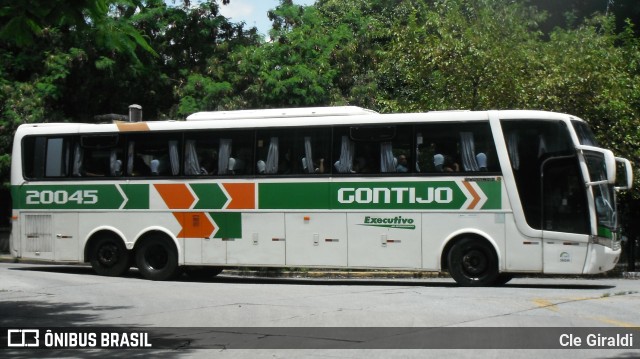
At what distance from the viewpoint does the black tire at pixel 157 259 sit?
69.8 feet

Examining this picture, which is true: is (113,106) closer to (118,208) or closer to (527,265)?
(118,208)

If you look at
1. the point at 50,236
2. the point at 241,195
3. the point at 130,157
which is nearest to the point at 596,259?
the point at 241,195

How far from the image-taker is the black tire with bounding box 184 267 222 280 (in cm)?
2270

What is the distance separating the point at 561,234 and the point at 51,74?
17.9 m

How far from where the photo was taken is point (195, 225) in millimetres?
21141

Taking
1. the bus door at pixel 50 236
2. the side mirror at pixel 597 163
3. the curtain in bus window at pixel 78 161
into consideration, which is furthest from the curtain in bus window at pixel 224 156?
the side mirror at pixel 597 163

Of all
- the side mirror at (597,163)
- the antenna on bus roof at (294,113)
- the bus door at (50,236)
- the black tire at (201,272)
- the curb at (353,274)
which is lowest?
the curb at (353,274)

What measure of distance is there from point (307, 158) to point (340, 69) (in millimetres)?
13595

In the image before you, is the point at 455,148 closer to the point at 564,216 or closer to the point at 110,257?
the point at 564,216

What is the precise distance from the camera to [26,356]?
32.2 ft

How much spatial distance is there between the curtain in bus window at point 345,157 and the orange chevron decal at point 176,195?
3.28 meters

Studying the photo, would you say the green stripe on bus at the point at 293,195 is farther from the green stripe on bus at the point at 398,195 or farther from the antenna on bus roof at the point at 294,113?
the antenna on bus roof at the point at 294,113

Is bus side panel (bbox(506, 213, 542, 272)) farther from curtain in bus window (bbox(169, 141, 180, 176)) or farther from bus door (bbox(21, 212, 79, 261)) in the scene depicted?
bus door (bbox(21, 212, 79, 261))

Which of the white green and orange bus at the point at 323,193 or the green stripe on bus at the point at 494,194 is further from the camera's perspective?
the green stripe on bus at the point at 494,194
